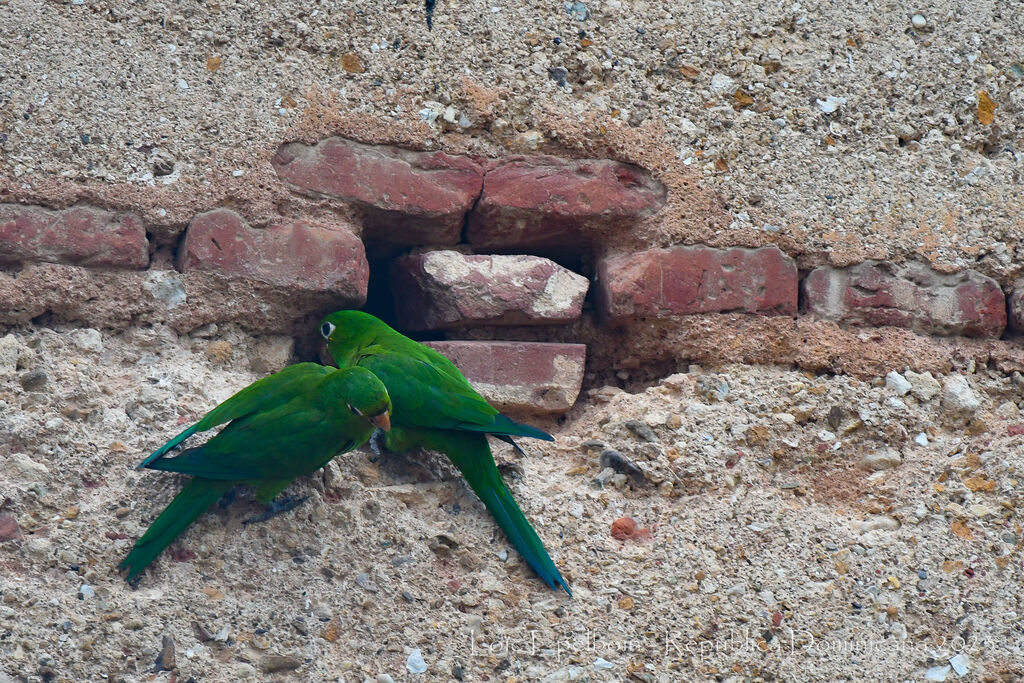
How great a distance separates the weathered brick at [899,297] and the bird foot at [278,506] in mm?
993

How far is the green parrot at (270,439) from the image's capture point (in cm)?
153

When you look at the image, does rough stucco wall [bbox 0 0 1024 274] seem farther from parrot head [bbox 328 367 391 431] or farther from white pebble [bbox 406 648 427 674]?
white pebble [bbox 406 648 427 674]

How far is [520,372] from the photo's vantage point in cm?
189

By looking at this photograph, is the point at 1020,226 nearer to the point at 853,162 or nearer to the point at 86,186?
the point at 853,162

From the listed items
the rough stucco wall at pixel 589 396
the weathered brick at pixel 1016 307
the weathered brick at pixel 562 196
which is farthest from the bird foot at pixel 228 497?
the weathered brick at pixel 1016 307

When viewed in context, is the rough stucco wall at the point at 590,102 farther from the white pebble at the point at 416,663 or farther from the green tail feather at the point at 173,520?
the white pebble at the point at 416,663

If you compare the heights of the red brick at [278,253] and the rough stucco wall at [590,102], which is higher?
the rough stucco wall at [590,102]

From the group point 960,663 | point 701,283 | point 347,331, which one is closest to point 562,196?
point 701,283

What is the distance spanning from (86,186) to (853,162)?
54.6 inches

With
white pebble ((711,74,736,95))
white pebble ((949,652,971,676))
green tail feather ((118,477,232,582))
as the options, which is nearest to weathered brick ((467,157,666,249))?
white pebble ((711,74,736,95))

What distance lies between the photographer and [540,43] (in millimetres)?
1966

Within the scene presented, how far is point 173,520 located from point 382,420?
1.12ft

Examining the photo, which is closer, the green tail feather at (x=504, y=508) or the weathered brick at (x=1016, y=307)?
the green tail feather at (x=504, y=508)

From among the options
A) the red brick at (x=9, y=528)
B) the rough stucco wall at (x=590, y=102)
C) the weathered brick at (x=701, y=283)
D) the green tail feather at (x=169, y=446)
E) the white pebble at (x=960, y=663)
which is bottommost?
the red brick at (x=9, y=528)
